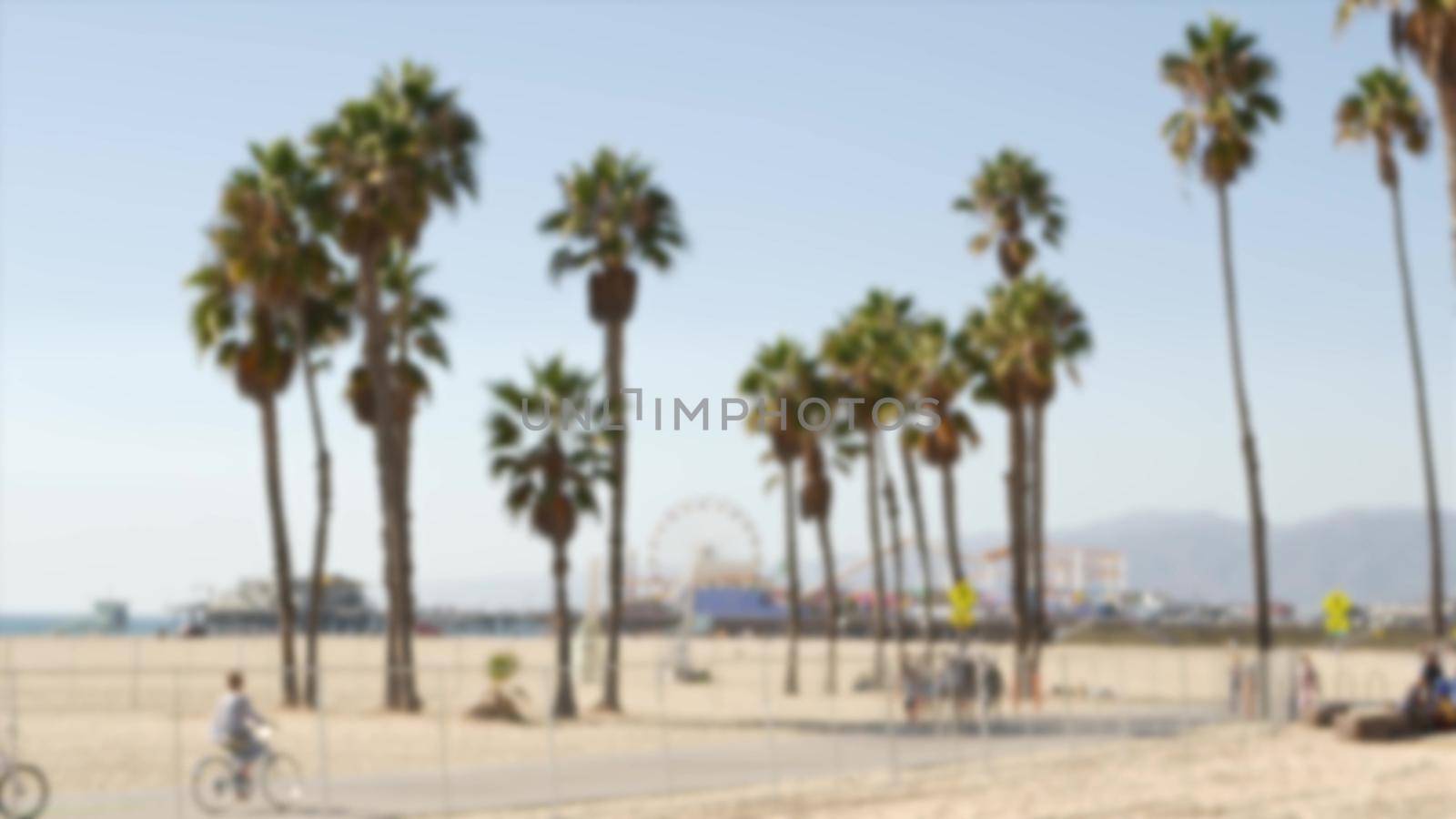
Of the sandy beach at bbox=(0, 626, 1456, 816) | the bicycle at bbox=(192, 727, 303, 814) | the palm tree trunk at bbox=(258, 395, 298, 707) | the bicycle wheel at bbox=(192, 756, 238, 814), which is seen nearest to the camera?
the bicycle wheel at bbox=(192, 756, 238, 814)

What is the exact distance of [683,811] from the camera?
922 inches

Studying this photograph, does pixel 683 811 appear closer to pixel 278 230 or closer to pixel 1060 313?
pixel 278 230

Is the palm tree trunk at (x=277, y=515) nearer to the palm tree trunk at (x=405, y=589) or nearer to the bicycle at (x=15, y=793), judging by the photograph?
the palm tree trunk at (x=405, y=589)

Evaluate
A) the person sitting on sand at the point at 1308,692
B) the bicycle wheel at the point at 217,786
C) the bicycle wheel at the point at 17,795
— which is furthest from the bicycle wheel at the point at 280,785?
the person sitting on sand at the point at 1308,692

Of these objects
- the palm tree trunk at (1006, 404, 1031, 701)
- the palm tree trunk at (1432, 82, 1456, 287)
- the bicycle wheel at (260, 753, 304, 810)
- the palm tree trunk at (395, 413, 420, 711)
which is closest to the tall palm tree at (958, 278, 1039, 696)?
the palm tree trunk at (1006, 404, 1031, 701)

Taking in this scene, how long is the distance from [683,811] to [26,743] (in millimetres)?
17362

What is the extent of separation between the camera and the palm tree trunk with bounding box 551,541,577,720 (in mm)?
45094

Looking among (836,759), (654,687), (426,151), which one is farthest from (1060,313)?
(836,759)

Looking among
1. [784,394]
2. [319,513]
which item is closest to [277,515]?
[319,513]

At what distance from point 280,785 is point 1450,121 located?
25.3 metres

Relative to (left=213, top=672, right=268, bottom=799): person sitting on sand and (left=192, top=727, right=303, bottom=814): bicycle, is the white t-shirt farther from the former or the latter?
(left=192, top=727, right=303, bottom=814): bicycle

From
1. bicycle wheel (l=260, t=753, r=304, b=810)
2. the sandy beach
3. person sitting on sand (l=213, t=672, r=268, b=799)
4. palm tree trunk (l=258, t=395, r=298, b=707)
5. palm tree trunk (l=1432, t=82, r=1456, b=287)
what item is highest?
palm tree trunk (l=1432, t=82, r=1456, b=287)

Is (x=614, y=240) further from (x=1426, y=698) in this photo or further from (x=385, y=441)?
(x=1426, y=698)

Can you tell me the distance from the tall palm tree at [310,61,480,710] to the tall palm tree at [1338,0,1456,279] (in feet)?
80.7
